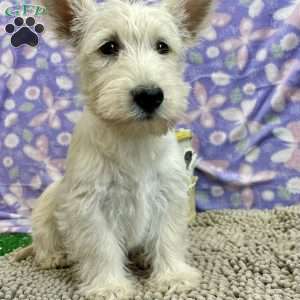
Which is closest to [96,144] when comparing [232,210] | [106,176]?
[106,176]

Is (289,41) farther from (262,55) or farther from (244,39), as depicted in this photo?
(244,39)

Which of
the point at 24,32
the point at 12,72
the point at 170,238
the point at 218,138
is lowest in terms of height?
the point at 170,238

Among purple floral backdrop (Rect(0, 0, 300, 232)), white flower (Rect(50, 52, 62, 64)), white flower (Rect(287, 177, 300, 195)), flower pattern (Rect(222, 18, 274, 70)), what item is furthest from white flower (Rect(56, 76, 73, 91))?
white flower (Rect(287, 177, 300, 195))

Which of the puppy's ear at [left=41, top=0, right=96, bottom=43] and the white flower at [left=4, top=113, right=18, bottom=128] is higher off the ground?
the puppy's ear at [left=41, top=0, right=96, bottom=43]

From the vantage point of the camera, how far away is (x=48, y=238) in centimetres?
300

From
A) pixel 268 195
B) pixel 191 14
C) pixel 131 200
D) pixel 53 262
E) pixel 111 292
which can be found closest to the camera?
pixel 111 292

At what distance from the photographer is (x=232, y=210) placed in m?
4.05

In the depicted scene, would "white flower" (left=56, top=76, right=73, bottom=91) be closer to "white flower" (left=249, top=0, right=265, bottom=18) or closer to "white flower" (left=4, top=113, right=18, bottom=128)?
"white flower" (left=4, top=113, right=18, bottom=128)

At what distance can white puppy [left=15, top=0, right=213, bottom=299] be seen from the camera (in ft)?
8.00

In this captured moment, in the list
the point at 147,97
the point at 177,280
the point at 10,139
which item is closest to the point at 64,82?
the point at 10,139

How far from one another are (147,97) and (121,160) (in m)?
0.45

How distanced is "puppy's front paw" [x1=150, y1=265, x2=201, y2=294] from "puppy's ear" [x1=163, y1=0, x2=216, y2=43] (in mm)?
1289

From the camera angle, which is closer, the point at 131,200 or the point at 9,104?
the point at 131,200

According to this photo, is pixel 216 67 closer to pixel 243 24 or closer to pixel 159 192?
pixel 243 24
